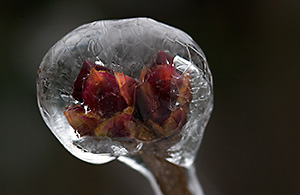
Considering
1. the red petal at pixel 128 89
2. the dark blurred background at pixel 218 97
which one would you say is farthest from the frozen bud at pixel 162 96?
the dark blurred background at pixel 218 97

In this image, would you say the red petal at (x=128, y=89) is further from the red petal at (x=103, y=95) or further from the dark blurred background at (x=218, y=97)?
the dark blurred background at (x=218, y=97)

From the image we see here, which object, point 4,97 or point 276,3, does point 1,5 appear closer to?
point 4,97

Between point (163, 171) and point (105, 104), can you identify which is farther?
point (163, 171)

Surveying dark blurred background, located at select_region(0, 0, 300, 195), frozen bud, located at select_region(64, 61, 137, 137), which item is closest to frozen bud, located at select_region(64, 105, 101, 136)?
frozen bud, located at select_region(64, 61, 137, 137)

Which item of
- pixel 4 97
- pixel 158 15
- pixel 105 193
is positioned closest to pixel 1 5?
pixel 4 97

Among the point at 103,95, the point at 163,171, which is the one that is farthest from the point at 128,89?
the point at 163,171

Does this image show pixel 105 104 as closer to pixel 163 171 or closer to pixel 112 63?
pixel 112 63
